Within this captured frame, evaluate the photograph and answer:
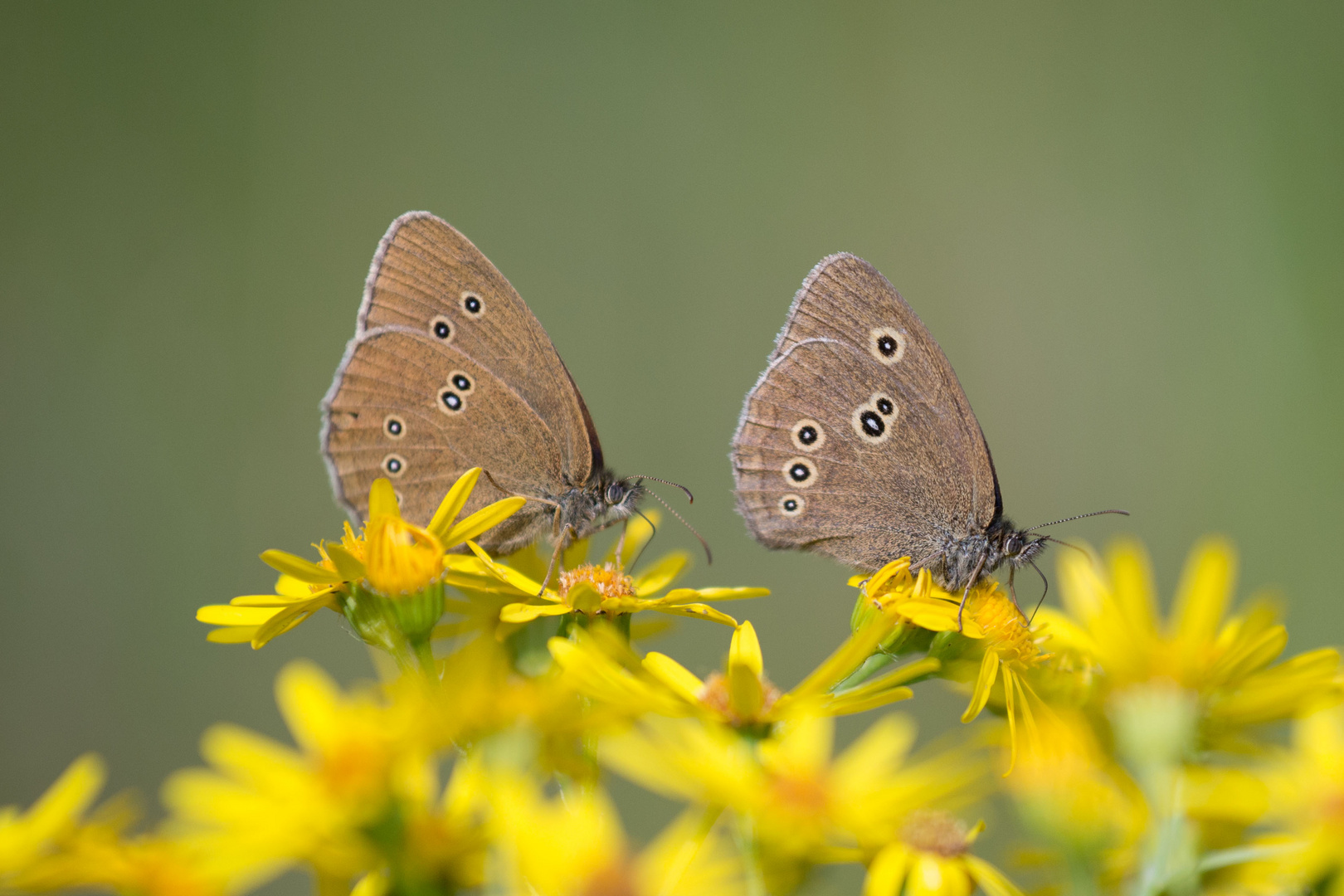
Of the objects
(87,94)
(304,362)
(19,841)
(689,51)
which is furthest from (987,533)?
(87,94)

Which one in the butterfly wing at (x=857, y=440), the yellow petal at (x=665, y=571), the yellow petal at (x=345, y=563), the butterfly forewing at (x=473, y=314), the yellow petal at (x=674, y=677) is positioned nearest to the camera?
the yellow petal at (x=674, y=677)

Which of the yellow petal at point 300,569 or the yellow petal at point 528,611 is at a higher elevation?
the yellow petal at point 300,569

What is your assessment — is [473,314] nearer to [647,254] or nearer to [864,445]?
[864,445]

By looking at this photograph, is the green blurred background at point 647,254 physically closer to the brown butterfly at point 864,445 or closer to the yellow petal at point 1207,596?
the brown butterfly at point 864,445

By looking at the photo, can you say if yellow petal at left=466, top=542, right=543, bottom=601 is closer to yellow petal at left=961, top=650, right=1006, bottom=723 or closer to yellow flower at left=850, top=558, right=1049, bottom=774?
yellow flower at left=850, top=558, right=1049, bottom=774

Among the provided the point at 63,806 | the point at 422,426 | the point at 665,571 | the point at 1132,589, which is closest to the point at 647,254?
the point at 422,426

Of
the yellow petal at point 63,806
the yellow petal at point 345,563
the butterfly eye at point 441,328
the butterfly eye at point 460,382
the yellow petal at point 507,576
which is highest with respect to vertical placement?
the butterfly eye at point 441,328

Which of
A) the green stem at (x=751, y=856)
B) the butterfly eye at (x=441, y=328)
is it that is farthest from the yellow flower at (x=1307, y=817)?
the butterfly eye at (x=441, y=328)

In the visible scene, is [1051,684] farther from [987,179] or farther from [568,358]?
[987,179]

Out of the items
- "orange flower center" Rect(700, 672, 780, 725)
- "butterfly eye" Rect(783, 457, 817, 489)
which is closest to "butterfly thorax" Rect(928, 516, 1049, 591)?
"butterfly eye" Rect(783, 457, 817, 489)
